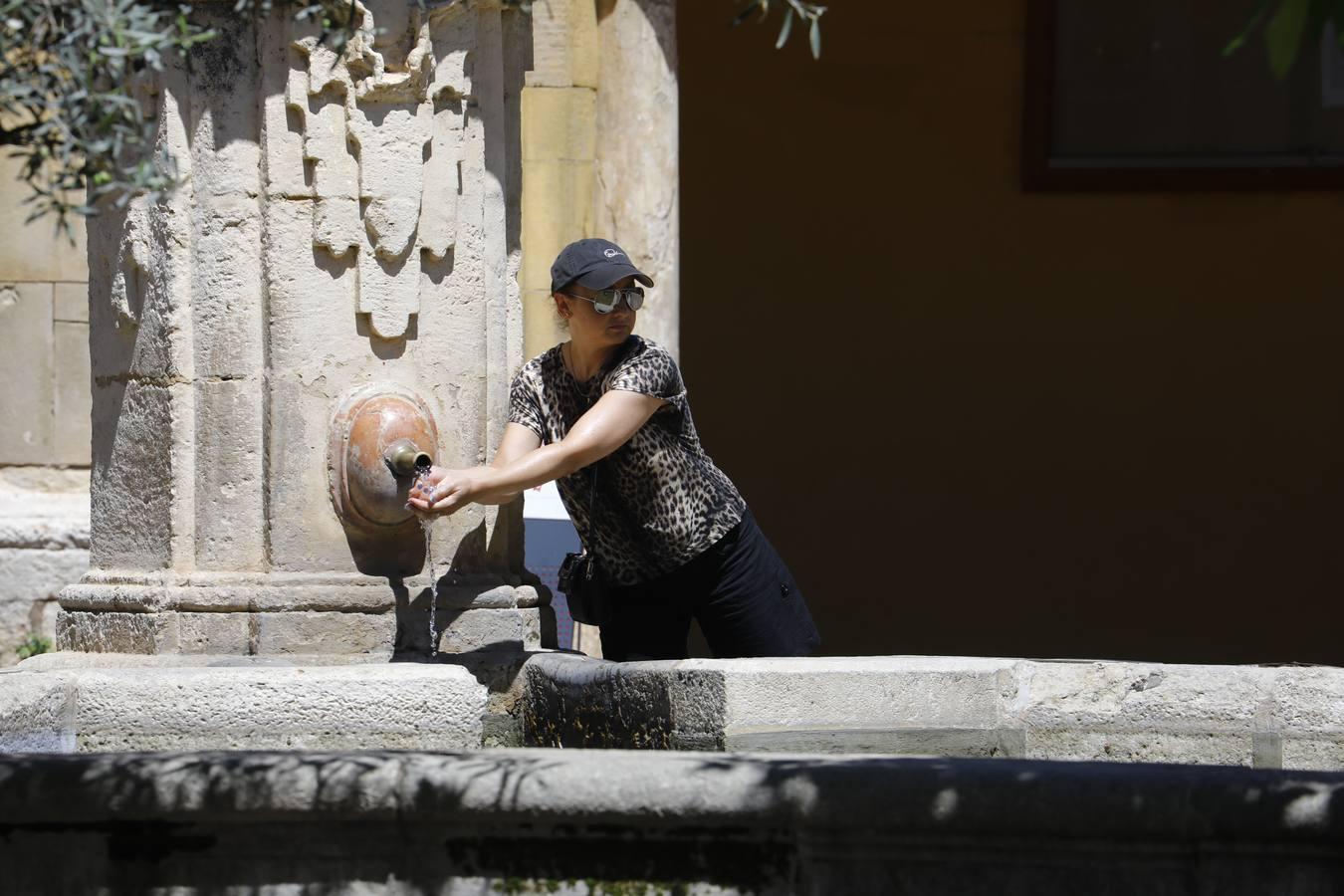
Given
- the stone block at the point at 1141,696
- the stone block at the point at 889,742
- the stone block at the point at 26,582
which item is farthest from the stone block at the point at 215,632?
the stone block at the point at 26,582

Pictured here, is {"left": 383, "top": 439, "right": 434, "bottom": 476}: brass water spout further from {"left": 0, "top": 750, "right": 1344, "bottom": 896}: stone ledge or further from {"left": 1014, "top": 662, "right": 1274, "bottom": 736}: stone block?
{"left": 0, "top": 750, "right": 1344, "bottom": 896}: stone ledge

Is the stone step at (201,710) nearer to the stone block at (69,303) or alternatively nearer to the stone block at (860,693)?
the stone block at (860,693)

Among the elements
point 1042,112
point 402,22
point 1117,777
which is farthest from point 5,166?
point 1117,777

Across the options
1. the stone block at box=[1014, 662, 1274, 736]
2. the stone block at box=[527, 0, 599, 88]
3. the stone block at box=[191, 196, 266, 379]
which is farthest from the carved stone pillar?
the stone block at box=[527, 0, 599, 88]

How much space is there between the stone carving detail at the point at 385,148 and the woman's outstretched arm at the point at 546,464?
22.7 inches

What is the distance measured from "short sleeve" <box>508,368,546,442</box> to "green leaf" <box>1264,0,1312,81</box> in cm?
274

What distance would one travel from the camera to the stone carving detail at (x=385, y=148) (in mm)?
4910

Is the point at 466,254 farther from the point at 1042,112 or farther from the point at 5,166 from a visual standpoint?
the point at 1042,112

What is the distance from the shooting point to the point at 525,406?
192 inches

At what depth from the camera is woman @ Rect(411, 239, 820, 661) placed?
4.63 metres

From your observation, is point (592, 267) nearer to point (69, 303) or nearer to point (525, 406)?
point (525, 406)

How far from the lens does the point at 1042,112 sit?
336 inches

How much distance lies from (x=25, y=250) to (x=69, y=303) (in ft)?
0.75

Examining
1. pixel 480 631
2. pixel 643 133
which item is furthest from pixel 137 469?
pixel 643 133
